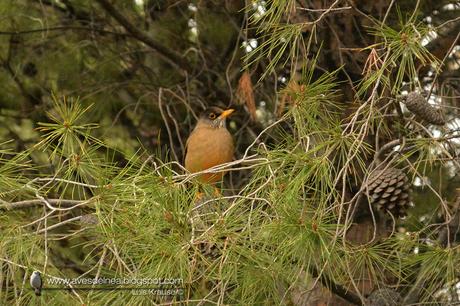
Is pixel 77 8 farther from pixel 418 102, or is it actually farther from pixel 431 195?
pixel 418 102

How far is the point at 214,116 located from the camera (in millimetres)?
6324

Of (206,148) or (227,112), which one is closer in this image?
(227,112)

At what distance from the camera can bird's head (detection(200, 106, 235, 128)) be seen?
6.24 metres

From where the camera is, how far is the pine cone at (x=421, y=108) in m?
3.59

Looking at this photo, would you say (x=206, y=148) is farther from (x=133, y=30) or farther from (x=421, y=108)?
(x=421, y=108)

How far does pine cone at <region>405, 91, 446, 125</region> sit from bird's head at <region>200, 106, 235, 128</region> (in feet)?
8.75

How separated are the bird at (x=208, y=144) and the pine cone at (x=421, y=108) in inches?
109

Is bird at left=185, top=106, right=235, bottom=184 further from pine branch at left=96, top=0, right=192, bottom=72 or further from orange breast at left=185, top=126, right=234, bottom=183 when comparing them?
pine branch at left=96, top=0, right=192, bottom=72

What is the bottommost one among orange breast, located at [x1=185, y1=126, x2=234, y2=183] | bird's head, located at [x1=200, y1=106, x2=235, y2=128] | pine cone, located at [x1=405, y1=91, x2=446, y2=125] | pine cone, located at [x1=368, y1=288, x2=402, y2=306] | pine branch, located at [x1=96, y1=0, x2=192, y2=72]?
orange breast, located at [x1=185, y1=126, x2=234, y2=183]

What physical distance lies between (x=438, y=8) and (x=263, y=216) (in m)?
2.58

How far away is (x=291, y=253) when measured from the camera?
3486mm

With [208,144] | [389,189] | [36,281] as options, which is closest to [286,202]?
[389,189]

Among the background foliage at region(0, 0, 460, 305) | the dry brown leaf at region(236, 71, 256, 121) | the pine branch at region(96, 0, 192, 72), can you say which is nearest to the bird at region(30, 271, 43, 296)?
→ the background foliage at region(0, 0, 460, 305)

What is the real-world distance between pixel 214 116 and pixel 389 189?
8.44 feet
